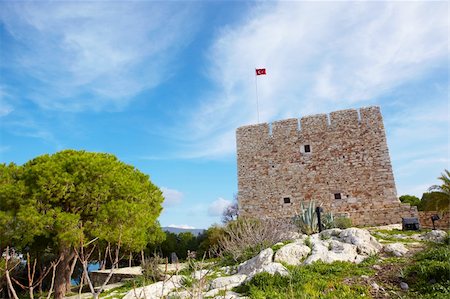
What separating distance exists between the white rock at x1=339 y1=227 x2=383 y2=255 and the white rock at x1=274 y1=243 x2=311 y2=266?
1.14 metres

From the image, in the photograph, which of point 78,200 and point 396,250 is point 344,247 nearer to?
point 396,250

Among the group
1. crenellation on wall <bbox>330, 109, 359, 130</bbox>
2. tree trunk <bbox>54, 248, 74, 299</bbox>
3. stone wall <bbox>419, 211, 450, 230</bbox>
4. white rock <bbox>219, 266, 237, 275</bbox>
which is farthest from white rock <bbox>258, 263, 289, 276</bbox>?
crenellation on wall <bbox>330, 109, 359, 130</bbox>

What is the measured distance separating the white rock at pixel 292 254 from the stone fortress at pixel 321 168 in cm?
831

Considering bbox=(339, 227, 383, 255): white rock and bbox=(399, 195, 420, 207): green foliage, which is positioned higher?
bbox=(399, 195, 420, 207): green foliage

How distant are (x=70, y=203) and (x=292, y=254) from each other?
627 cm

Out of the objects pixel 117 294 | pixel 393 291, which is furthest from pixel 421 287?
pixel 117 294

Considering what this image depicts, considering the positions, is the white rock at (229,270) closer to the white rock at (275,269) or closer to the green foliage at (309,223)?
the white rock at (275,269)

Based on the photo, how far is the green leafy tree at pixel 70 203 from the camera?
838cm

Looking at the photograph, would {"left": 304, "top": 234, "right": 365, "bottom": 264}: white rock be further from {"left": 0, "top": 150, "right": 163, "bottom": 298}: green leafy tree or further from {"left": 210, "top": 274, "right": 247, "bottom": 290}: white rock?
{"left": 0, "top": 150, "right": 163, "bottom": 298}: green leafy tree

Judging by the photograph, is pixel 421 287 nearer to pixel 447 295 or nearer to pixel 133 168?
pixel 447 295

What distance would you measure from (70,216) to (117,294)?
7.66 ft

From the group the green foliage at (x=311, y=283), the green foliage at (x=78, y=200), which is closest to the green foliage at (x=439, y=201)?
the green foliage at (x=311, y=283)

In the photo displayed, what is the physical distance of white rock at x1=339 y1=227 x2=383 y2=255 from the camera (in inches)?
284

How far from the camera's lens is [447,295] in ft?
14.2
